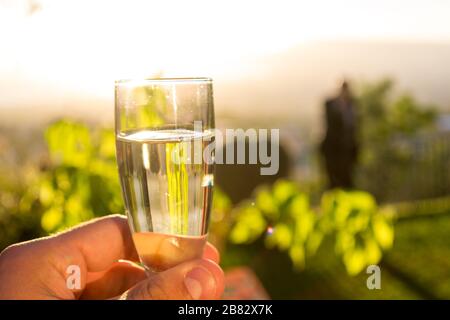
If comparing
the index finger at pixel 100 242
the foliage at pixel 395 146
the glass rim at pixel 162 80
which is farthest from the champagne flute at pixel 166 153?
the foliage at pixel 395 146

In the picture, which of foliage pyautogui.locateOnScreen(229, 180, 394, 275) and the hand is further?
foliage pyautogui.locateOnScreen(229, 180, 394, 275)

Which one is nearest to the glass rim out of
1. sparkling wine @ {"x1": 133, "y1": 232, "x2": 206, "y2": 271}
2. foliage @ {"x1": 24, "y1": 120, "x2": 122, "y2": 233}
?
sparkling wine @ {"x1": 133, "y1": 232, "x2": 206, "y2": 271}

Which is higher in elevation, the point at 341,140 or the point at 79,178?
the point at 79,178

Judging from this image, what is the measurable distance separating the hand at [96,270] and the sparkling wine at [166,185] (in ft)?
0.26

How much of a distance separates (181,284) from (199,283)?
0.15ft

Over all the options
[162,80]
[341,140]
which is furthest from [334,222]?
[341,140]

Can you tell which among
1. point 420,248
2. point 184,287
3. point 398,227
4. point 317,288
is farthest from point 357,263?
point 398,227

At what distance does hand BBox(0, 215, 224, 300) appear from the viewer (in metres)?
1.56

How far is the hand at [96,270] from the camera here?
1.56 m

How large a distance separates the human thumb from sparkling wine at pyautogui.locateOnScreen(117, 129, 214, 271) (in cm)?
7

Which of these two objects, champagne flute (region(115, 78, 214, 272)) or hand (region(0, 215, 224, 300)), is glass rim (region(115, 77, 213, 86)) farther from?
hand (region(0, 215, 224, 300))

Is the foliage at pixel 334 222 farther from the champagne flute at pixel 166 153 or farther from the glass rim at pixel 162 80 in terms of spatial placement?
the glass rim at pixel 162 80

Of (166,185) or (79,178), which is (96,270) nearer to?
(166,185)

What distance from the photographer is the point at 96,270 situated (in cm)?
188
